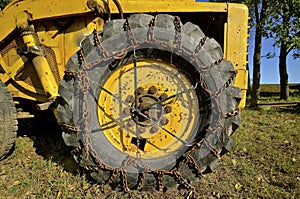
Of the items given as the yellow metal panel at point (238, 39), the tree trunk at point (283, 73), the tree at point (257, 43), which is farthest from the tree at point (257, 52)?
the yellow metal panel at point (238, 39)

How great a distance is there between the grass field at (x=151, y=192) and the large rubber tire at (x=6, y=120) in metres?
0.32

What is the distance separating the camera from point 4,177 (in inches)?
124

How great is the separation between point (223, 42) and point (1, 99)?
2674 mm

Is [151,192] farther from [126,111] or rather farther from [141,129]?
[126,111]

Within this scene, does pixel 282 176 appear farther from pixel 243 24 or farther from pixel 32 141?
pixel 32 141

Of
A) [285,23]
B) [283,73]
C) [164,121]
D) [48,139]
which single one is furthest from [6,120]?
[283,73]

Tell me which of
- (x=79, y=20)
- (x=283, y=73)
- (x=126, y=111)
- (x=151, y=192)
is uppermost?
(x=79, y=20)

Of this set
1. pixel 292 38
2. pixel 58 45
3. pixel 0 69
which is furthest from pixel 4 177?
pixel 292 38

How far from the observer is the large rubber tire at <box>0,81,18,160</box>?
10.7ft

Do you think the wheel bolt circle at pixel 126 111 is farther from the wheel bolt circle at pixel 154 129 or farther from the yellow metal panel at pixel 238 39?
the yellow metal panel at pixel 238 39

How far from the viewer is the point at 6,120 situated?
10.7 ft

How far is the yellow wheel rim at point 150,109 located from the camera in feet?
9.22

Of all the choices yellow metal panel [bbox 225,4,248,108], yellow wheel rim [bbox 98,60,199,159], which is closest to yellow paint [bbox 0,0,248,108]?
yellow metal panel [bbox 225,4,248,108]

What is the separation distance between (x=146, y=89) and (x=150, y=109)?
21 cm
